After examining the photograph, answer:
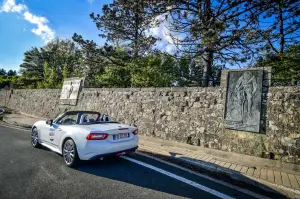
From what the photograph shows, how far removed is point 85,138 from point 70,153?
63cm

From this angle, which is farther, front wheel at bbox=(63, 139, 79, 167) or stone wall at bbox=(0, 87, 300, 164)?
stone wall at bbox=(0, 87, 300, 164)

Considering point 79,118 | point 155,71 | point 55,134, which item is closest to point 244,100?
point 79,118

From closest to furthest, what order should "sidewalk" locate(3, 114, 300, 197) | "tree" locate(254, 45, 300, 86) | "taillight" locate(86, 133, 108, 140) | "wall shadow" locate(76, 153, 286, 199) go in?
"wall shadow" locate(76, 153, 286, 199)
"sidewalk" locate(3, 114, 300, 197)
"taillight" locate(86, 133, 108, 140)
"tree" locate(254, 45, 300, 86)

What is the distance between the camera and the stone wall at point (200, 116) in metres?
4.63

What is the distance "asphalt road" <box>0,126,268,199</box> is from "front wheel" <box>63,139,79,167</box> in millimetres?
136

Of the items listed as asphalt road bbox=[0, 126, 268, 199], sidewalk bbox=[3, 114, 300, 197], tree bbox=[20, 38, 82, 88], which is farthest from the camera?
tree bbox=[20, 38, 82, 88]

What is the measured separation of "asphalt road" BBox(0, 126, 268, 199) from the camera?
2994mm

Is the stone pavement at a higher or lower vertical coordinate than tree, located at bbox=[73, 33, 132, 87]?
lower

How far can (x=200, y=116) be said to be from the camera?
6223mm

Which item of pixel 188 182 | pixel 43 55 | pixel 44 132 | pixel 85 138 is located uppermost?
pixel 43 55

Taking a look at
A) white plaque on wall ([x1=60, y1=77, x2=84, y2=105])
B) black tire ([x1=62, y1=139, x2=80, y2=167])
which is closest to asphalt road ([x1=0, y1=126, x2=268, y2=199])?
black tire ([x1=62, y1=139, x2=80, y2=167])

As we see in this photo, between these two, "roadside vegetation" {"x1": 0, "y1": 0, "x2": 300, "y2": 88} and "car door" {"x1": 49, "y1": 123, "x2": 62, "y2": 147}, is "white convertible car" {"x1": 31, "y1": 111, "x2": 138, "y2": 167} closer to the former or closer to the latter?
"car door" {"x1": 49, "y1": 123, "x2": 62, "y2": 147}

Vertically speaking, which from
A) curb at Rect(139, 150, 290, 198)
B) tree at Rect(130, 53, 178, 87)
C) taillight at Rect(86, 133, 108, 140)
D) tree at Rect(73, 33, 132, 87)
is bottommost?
curb at Rect(139, 150, 290, 198)

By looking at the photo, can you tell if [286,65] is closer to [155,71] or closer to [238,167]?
[238,167]
